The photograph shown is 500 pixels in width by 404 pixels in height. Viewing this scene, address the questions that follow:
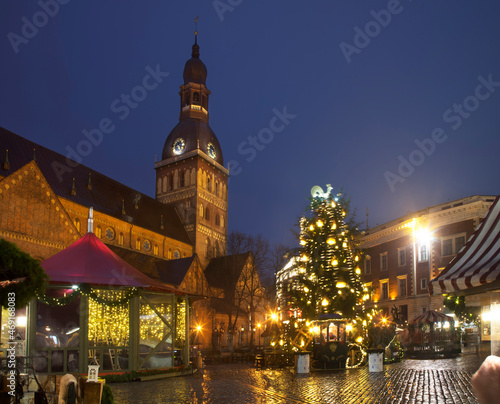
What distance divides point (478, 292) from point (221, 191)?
70.8m

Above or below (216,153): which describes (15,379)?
below

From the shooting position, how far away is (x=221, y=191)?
3078 inches

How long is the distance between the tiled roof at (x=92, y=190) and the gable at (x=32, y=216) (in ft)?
33.7

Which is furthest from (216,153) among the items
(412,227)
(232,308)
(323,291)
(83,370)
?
(83,370)

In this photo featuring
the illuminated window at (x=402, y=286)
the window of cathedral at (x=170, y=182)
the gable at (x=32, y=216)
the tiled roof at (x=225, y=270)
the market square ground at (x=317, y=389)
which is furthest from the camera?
the window of cathedral at (x=170, y=182)

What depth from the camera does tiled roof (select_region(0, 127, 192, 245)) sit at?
43022 mm

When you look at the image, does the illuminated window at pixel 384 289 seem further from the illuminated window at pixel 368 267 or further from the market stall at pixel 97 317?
the market stall at pixel 97 317

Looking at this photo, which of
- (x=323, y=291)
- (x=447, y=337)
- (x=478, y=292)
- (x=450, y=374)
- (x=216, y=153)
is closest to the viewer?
(x=478, y=292)

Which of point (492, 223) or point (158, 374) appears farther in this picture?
point (158, 374)

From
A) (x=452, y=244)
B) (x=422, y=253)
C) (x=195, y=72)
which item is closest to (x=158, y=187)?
(x=195, y=72)

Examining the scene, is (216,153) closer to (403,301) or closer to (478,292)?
(403,301)

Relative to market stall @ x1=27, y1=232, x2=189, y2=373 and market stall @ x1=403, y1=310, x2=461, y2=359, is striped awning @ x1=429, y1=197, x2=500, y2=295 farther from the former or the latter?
market stall @ x1=403, y1=310, x2=461, y2=359

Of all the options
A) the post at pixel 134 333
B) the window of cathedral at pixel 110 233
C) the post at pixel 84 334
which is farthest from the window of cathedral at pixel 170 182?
the post at pixel 84 334

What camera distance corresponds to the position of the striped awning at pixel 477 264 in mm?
7395
